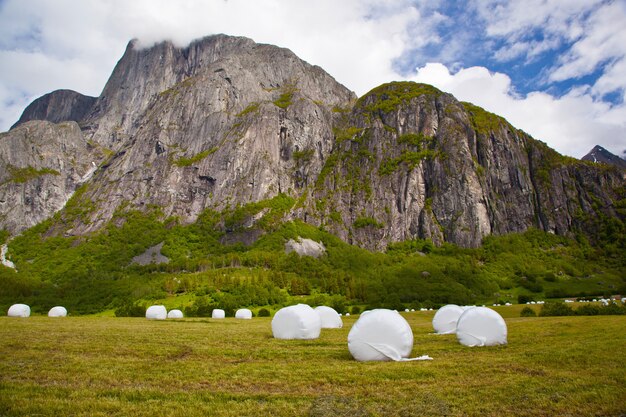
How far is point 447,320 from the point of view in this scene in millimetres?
34125

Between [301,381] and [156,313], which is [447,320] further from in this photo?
[156,313]

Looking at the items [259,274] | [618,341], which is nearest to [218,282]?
[259,274]

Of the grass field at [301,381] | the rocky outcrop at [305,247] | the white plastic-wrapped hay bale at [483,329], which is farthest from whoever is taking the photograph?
the rocky outcrop at [305,247]

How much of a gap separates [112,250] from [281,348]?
179 metres

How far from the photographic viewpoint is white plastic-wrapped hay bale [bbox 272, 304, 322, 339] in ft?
98.4

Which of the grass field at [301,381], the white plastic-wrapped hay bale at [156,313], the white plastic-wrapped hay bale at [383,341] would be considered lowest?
the white plastic-wrapped hay bale at [156,313]

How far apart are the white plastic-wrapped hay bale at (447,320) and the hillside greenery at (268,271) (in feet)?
175

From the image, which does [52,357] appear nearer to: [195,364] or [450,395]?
[195,364]

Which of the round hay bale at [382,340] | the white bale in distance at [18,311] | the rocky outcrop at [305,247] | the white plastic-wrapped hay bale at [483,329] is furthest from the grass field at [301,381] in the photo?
the rocky outcrop at [305,247]

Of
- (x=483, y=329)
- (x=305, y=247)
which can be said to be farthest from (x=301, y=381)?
(x=305, y=247)

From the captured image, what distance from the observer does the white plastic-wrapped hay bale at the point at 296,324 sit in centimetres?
2998

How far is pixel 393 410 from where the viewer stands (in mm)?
10812

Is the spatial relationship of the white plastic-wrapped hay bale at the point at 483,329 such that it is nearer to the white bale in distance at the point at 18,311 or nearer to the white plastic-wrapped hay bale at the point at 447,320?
the white plastic-wrapped hay bale at the point at 447,320

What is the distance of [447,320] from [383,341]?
17.2 metres
